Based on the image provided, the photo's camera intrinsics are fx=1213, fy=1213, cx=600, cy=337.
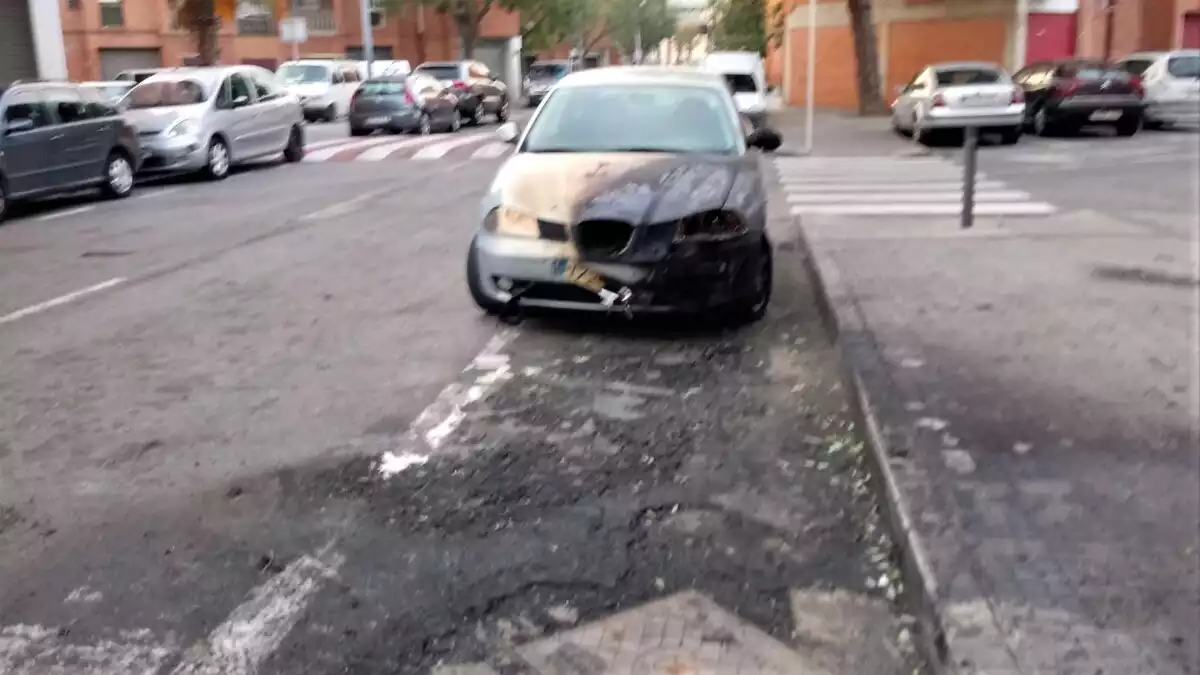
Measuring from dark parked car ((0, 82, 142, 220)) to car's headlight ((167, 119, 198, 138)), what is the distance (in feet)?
3.34

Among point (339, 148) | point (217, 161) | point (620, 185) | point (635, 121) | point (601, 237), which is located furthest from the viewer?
point (339, 148)

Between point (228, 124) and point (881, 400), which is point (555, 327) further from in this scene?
point (228, 124)

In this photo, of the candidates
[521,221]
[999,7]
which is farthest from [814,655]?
[999,7]

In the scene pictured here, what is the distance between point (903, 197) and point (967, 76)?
28.7ft

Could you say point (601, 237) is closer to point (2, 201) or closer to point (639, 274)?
point (639, 274)

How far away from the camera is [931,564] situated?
3938 millimetres

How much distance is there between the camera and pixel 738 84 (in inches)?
1025

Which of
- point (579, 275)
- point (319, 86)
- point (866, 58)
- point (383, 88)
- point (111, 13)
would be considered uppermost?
point (111, 13)

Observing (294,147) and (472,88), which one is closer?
(294,147)

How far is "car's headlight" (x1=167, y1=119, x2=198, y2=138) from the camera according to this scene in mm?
17516

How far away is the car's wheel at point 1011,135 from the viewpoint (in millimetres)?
21950

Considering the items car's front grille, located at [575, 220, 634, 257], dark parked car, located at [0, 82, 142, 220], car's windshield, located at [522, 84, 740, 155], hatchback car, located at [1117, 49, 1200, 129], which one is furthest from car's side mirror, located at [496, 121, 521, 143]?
hatchback car, located at [1117, 49, 1200, 129]

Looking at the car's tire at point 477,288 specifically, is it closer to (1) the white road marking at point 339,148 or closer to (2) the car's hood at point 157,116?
(2) the car's hood at point 157,116

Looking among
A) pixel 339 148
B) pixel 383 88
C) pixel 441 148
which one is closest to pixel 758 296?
pixel 441 148
